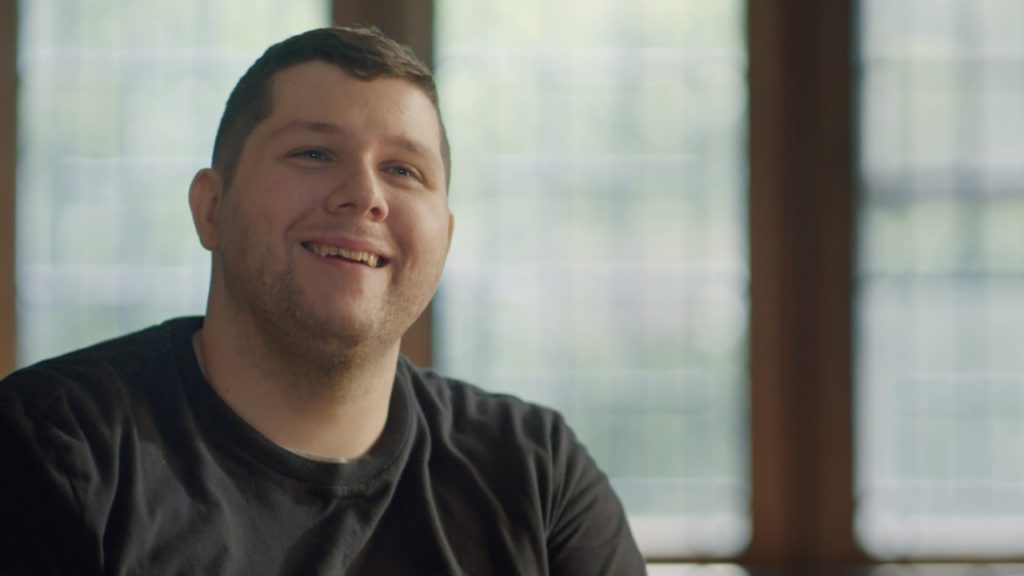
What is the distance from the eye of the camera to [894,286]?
294 cm

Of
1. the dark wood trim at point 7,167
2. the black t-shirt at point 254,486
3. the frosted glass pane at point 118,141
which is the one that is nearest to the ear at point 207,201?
the black t-shirt at point 254,486

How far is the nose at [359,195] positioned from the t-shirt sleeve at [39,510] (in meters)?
0.36

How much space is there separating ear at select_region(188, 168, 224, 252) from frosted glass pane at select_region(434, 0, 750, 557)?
160 centimetres

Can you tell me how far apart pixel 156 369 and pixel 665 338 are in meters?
1.89

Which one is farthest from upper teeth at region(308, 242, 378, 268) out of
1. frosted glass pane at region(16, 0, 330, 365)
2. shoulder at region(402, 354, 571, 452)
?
frosted glass pane at region(16, 0, 330, 365)

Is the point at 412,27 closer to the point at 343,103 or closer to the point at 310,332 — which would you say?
the point at 343,103

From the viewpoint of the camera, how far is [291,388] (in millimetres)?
1276

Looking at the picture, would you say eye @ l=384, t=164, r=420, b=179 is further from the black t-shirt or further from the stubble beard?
the black t-shirt

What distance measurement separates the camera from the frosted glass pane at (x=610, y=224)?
2.96 meters

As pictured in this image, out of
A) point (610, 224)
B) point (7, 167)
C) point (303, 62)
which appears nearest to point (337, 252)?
point (303, 62)

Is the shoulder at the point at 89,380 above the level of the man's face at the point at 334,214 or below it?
below

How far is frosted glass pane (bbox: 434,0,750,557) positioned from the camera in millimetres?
2965

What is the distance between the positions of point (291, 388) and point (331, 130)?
0.92ft

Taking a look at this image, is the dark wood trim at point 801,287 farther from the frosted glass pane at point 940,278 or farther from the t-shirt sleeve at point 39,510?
the t-shirt sleeve at point 39,510
